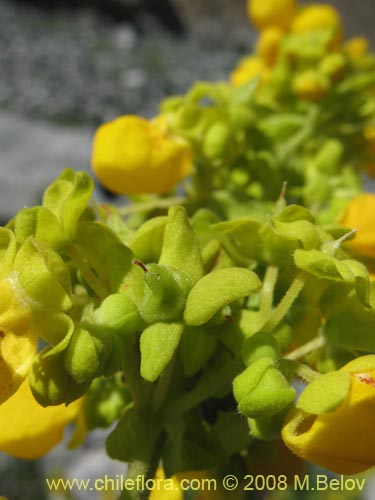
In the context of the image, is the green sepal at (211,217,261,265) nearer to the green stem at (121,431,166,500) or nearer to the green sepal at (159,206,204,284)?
the green sepal at (159,206,204,284)

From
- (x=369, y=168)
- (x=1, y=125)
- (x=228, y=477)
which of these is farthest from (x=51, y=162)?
(x=228, y=477)

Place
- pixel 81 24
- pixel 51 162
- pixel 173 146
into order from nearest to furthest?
pixel 173 146, pixel 51 162, pixel 81 24

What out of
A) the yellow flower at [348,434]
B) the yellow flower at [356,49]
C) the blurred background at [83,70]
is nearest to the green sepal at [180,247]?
the yellow flower at [348,434]

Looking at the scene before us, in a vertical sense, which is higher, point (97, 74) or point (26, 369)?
point (26, 369)

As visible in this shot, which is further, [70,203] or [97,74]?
[97,74]

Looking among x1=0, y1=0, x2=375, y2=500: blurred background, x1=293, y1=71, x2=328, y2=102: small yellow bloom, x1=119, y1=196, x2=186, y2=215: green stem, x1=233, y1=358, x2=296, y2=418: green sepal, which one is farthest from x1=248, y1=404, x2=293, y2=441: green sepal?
x1=0, y1=0, x2=375, y2=500: blurred background

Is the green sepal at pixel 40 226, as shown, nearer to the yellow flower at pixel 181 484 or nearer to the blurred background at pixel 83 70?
the yellow flower at pixel 181 484

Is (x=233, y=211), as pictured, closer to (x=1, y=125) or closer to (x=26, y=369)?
(x=26, y=369)
